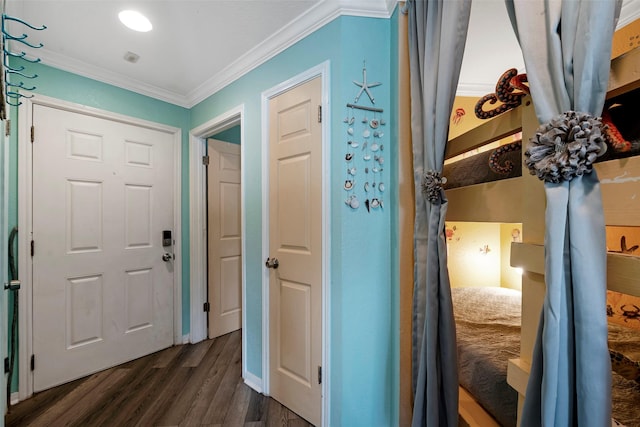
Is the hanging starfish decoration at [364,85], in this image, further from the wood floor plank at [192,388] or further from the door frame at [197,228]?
the wood floor plank at [192,388]

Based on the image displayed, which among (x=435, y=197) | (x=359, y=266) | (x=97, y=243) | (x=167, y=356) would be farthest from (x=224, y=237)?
(x=435, y=197)

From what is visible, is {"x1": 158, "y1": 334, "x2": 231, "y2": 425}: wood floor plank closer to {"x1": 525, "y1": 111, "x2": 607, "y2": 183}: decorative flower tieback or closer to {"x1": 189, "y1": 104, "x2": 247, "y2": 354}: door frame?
{"x1": 189, "y1": 104, "x2": 247, "y2": 354}: door frame

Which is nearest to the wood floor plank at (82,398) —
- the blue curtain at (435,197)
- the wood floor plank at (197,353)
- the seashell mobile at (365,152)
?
the wood floor plank at (197,353)

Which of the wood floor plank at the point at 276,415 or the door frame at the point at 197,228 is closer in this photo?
the wood floor plank at the point at 276,415

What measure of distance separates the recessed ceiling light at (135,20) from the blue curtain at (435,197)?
1.57 meters

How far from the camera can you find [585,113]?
0.53 metres

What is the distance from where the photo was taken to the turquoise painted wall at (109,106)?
1754 mm

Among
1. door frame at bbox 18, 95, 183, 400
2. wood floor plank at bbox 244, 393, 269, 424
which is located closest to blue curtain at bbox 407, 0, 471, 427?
wood floor plank at bbox 244, 393, 269, 424

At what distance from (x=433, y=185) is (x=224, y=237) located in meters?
2.27

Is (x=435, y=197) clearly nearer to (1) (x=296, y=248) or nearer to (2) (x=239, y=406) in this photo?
(1) (x=296, y=248)

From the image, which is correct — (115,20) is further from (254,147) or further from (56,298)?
(56,298)

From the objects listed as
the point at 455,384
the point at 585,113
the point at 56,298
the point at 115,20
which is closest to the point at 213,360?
the point at 56,298

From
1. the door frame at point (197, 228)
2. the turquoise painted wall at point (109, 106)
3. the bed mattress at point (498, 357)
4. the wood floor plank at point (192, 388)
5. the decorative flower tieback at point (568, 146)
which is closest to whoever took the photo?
the decorative flower tieback at point (568, 146)

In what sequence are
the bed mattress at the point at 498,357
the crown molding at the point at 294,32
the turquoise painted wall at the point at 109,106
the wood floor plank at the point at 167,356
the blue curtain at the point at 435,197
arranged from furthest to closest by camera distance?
the wood floor plank at the point at 167,356 → the turquoise painted wall at the point at 109,106 → the crown molding at the point at 294,32 → the blue curtain at the point at 435,197 → the bed mattress at the point at 498,357
